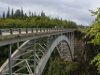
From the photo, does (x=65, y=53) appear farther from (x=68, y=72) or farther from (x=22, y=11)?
(x=22, y=11)

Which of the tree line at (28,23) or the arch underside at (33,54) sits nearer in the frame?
the arch underside at (33,54)

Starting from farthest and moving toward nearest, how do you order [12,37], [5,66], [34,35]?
[34,35], [5,66], [12,37]

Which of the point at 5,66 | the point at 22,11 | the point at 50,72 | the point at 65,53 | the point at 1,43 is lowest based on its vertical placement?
the point at 50,72

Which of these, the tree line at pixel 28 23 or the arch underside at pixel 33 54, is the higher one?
the tree line at pixel 28 23

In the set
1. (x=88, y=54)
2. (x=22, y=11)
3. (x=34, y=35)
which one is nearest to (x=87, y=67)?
(x=88, y=54)

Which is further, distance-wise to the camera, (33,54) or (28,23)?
(28,23)

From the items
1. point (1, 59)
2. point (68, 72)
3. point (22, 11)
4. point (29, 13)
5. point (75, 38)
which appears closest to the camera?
point (68, 72)

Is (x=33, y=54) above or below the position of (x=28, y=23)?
below

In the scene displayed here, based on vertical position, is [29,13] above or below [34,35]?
above

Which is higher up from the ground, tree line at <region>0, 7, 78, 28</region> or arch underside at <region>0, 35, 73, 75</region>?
tree line at <region>0, 7, 78, 28</region>

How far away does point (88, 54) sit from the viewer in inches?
1178

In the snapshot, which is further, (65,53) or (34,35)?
(65,53)

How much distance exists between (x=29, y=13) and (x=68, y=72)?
68.1 meters

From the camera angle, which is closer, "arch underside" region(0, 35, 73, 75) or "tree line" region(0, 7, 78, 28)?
"arch underside" region(0, 35, 73, 75)
